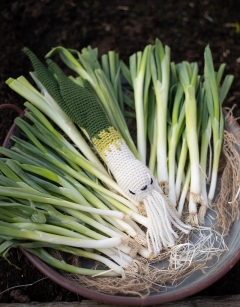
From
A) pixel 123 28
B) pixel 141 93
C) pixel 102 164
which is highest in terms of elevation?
pixel 123 28

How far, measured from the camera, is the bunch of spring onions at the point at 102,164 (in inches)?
46.1

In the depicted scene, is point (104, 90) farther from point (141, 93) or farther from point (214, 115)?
point (214, 115)

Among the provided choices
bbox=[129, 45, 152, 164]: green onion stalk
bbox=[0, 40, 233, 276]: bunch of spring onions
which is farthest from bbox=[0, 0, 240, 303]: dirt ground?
bbox=[129, 45, 152, 164]: green onion stalk

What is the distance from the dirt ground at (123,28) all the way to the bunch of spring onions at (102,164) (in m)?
0.45

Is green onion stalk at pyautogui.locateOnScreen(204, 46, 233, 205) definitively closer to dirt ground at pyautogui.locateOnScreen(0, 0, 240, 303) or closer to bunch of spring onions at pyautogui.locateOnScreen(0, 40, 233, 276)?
bunch of spring onions at pyautogui.locateOnScreen(0, 40, 233, 276)

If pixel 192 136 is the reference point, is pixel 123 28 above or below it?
above

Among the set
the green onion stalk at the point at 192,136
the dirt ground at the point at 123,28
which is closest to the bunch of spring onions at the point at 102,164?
the green onion stalk at the point at 192,136

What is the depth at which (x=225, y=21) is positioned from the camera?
2.20 meters

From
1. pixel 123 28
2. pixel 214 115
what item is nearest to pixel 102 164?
pixel 214 115

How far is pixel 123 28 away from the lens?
217cm

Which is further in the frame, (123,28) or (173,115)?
(123,28)

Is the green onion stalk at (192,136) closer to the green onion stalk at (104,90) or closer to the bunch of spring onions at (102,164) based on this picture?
the bunch of spring onions at (102,164)

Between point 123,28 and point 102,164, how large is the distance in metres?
1.00

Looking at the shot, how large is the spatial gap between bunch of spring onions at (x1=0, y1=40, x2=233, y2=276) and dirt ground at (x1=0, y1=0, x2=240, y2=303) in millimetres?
453
